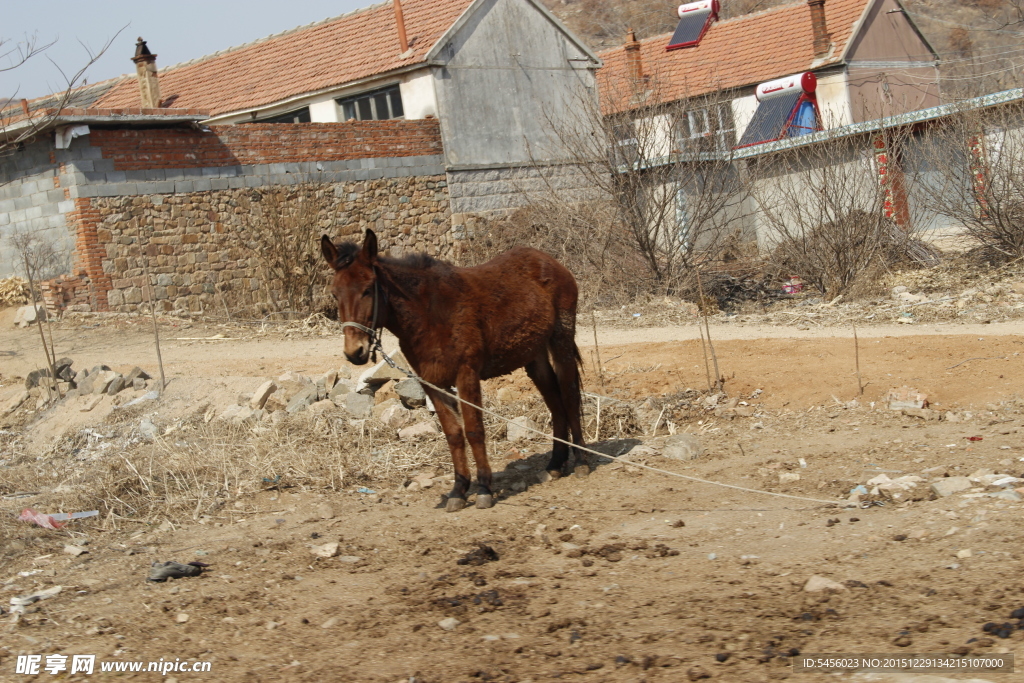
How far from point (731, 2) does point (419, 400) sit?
56796mm

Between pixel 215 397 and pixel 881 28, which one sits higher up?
pixel 881 28

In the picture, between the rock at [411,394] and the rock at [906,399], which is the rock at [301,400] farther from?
the rock at [906,399]

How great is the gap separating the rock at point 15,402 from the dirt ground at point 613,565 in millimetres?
3917

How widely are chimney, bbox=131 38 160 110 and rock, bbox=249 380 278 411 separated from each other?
65.6 feet

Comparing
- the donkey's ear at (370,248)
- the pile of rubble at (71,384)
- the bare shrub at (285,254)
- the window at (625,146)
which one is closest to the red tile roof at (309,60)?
the bare shrub at (285,254)

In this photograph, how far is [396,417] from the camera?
892 cm

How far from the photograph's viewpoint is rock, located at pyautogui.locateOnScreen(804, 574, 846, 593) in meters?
4.55

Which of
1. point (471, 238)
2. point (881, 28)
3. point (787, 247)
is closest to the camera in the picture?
point (787, 247)

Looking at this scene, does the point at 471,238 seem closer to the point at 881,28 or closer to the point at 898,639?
the point at 881,28

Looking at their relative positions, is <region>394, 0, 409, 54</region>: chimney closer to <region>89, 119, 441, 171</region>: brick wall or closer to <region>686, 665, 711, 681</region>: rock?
<region>89, 119, 441, 171</region>: brick wall

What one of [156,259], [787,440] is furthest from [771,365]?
[156,259]

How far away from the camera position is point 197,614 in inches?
197

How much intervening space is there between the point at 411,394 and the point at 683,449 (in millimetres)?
2870

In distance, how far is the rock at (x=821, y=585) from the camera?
4.55 meters
